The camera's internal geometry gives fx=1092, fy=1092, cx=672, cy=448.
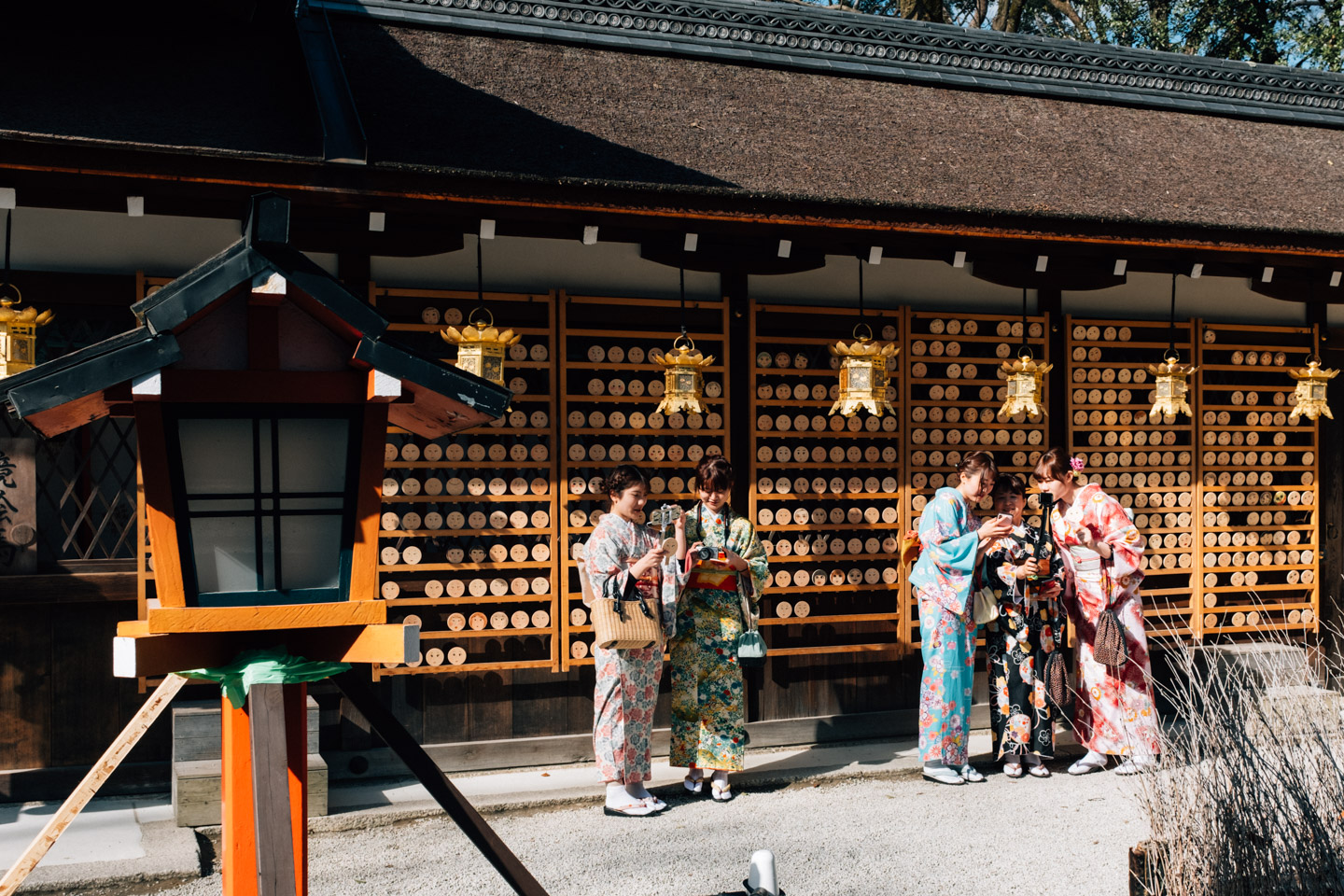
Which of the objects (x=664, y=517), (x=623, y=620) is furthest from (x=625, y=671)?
(x=664, y=517)

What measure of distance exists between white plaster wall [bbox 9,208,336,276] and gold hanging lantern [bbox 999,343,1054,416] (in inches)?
168

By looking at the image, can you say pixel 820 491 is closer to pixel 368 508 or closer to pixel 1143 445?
pixel 1143 445

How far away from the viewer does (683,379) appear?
18.8ft

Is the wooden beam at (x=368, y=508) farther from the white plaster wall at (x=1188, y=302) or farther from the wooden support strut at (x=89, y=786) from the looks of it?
the white plaster wall at (x=1188, y=302)

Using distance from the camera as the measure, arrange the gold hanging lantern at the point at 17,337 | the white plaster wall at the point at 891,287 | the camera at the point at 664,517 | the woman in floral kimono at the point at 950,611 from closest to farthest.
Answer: the gold hanging lantern at the point at 17,337 → the camera at the point at 664,517 → the woman in floral kimono at the point at 950,611 → the white plaster wall at the point at 891,287

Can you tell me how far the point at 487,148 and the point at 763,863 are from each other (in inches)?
149

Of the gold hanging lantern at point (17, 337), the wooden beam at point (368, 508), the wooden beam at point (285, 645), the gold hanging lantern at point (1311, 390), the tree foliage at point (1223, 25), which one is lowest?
the wooden beam at point (285, 645)

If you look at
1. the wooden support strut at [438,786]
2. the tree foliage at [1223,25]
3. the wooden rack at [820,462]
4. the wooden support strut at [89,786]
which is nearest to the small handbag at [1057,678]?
the wooden rack at [820,462]

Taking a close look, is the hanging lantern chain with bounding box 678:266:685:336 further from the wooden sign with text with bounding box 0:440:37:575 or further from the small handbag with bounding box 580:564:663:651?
the wooden sign with text with bounding box 0:440:37:575

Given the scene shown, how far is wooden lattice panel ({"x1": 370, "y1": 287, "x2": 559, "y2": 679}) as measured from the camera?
18.6ft

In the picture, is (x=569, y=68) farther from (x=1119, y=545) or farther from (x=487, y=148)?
(x=1119, y=545)

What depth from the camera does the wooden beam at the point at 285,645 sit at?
2.59 meters

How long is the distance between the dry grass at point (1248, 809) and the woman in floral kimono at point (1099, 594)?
2.33 metres

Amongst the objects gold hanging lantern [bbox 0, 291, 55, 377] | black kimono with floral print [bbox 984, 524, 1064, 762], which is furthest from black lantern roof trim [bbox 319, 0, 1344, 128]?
black kimono with floral print [bbox 984, 524, 1064, 762]
